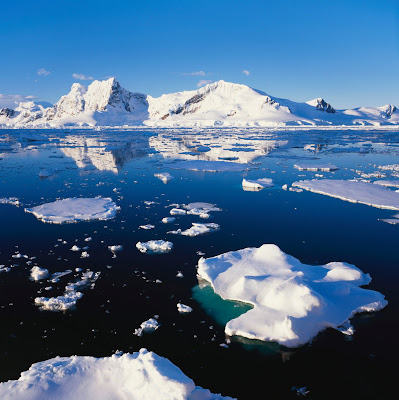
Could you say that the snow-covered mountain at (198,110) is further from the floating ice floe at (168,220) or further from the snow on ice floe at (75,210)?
the floating ice floe at (168,220)

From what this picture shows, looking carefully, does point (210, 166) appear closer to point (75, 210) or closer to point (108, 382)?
point (75, 210)

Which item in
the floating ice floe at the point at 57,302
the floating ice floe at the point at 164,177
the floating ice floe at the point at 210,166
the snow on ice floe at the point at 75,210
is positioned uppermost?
the floating ice floe at the point at 210,166

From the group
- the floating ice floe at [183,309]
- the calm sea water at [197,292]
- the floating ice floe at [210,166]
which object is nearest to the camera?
the calm sea water at [197,292]

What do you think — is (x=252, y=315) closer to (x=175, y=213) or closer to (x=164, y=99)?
(x=175, y=213)

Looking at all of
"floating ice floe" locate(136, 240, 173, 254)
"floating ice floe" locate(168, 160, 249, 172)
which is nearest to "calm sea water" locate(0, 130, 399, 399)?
"floating ice floe" locate(136, 240, 173, 254)

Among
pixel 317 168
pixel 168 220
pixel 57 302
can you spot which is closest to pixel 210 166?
pixel 317 168

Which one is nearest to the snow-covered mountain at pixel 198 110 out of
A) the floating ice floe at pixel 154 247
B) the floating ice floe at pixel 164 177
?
the floating ice floe at pixel 164 177
